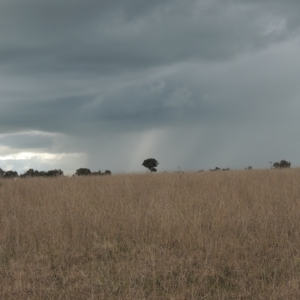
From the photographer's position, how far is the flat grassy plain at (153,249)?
16.5 feet

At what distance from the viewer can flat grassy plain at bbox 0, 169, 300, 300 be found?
16.5ft

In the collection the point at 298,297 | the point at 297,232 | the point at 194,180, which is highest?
the point at 194,180

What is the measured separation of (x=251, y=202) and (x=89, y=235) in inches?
176

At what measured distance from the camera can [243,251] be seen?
614 centimetres

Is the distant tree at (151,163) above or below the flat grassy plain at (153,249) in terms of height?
above

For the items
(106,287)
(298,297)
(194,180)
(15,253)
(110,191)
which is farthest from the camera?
(194,180)

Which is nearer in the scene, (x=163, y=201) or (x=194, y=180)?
(x=163, y=201)

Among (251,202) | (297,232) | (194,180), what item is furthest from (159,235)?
(194,180)

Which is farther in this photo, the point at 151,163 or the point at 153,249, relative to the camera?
the point at 151,163

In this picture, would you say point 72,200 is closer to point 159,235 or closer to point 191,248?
point 159,235

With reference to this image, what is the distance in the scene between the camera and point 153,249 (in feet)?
20.9

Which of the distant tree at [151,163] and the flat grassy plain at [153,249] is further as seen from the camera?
the distant tree at [151,163]

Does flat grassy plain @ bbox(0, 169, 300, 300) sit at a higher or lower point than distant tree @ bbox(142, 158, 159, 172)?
lower

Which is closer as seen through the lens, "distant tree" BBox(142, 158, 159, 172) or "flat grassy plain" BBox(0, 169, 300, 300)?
"flat grassy plain" BBox(0, 169, 300, 300)
